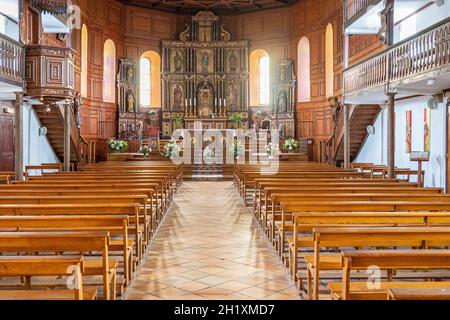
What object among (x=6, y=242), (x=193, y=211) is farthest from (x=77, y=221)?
(x=193, y=211)

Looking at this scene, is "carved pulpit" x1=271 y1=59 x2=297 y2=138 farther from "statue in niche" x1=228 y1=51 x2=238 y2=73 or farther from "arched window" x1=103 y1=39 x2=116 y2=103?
"arched window" x1=103 y1=39 x2=116 y2=103

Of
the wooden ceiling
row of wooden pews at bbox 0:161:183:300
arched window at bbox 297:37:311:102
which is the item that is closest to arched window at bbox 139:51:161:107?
the wooden ceiling

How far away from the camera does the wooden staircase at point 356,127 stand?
20375mm

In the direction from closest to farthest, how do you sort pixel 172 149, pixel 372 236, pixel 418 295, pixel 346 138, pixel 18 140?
pixel 418 295 < pixel 372 236 < pixel 18 140 < pixel 346 138 < pixel 172 149

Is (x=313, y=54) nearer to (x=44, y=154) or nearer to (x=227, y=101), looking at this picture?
(x=227, y=101)

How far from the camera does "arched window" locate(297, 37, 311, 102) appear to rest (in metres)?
28.5

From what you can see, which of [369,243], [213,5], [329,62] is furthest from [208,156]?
[369,243]

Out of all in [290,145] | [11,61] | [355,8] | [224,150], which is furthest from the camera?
[290,145]

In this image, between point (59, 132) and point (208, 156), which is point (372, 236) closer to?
point (59, 132)

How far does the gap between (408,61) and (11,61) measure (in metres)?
10.3

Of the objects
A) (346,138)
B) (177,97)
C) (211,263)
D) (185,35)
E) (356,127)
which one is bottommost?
(211,263)

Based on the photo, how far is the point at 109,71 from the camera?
28.5 meters

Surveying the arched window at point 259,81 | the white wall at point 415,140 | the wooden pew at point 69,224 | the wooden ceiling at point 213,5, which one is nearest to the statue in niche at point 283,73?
the arched window at point 259,81

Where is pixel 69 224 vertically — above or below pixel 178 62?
below
